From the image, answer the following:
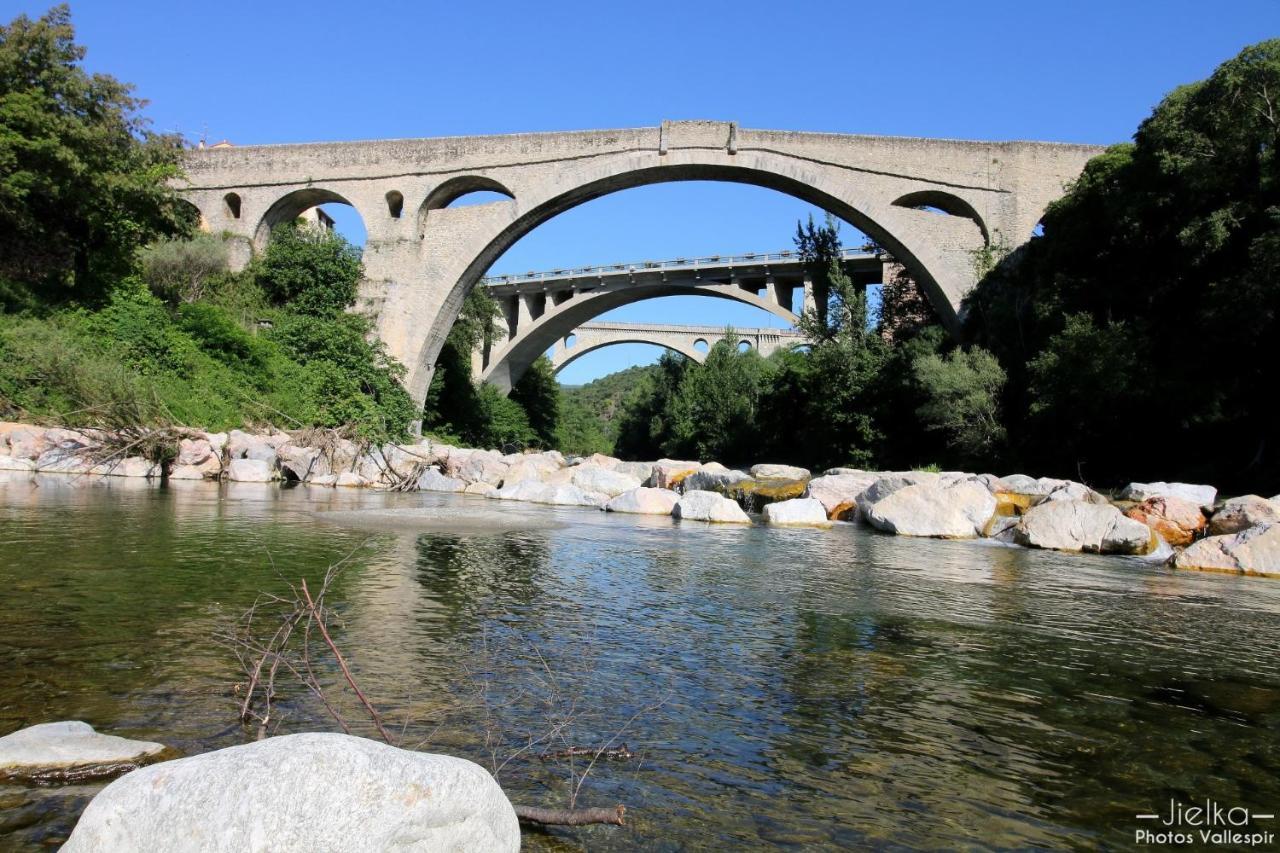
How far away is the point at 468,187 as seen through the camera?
98.6 ft

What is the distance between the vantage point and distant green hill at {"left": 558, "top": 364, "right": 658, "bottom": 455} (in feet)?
209

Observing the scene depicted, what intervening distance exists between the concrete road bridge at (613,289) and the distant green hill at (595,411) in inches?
498

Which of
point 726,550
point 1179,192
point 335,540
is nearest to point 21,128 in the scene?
point 335,540

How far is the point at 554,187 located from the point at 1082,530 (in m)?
20.6

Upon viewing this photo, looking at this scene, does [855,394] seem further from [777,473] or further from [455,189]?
[455,189]

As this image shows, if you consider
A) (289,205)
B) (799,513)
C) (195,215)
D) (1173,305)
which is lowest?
(799,513)

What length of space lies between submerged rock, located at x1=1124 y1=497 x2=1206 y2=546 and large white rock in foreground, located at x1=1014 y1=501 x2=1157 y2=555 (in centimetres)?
60

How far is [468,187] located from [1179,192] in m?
21.3

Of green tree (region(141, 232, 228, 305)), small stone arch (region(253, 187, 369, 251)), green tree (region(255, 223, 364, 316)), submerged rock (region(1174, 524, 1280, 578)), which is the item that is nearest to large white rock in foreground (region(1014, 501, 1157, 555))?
submerged rock (region(1174, 524, 1280, 578))

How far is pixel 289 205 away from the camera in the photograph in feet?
102

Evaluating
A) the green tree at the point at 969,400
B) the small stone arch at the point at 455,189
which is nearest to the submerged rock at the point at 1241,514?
the green tree at the point at 969,400

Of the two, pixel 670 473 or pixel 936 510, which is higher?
pixel 670 473

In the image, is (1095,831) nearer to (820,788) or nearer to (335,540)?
(820,788)

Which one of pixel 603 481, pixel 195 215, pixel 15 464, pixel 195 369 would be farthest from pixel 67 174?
pixel 603 481
